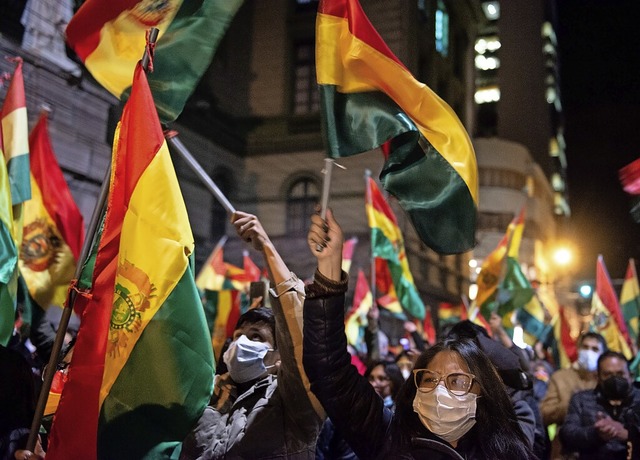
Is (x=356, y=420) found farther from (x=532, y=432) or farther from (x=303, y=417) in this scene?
(x=532, y=432)

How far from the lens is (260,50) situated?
1113 inches

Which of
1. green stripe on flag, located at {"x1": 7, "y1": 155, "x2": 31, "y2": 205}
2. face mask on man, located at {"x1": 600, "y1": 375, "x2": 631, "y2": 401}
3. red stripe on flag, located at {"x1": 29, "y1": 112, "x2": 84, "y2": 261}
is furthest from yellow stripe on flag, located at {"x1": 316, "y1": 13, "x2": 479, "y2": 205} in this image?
red stripe on flag, located at {"x1": 29, "y1": 112, "x2": 84, "y2": 261}

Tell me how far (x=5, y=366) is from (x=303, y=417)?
1.63m

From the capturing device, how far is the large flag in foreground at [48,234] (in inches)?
228

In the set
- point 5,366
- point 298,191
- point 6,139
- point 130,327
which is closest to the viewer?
point 130,327

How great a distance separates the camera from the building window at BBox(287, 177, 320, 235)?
1056 inches

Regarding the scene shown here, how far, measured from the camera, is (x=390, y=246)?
903cm

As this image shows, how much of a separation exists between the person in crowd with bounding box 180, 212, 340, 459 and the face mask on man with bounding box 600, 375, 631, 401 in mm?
3019

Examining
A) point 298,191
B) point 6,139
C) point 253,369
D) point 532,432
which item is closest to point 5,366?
point 253,369

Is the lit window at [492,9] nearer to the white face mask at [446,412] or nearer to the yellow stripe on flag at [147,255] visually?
the yellow stripe on flag at [147,255]

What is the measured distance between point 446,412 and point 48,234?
4.19 m

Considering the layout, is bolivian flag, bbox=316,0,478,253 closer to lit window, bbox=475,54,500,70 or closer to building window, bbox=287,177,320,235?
building window, bbox=287,177,320,235

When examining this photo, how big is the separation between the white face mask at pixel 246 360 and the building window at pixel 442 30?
97.7ft

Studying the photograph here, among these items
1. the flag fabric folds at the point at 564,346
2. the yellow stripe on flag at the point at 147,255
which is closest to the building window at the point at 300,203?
the flag fabric folds at the point at 564,346
